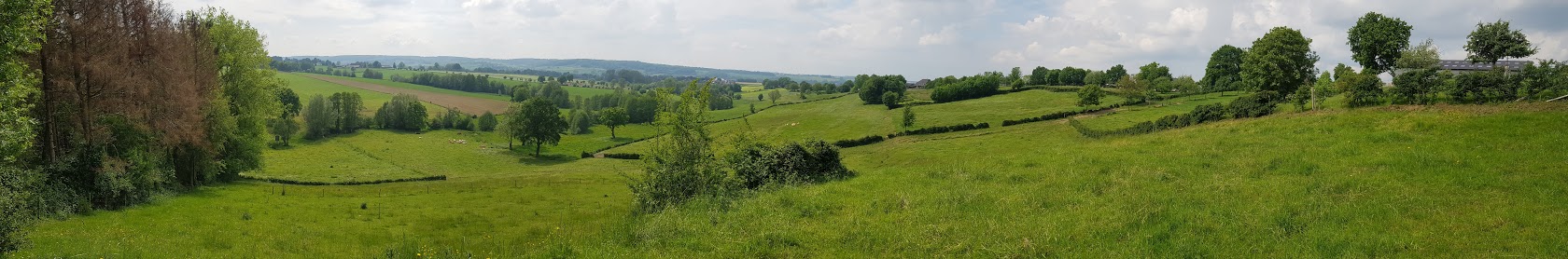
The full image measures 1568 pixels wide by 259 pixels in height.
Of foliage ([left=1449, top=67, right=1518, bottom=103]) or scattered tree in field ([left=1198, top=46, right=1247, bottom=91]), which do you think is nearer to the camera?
foliage ([left=1449, top=67, right=1518, bottom=103])

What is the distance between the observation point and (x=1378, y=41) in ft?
175

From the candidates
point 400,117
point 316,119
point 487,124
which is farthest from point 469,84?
point 316,119

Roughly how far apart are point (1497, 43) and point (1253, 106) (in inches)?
741

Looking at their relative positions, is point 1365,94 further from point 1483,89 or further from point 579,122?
point 579,122

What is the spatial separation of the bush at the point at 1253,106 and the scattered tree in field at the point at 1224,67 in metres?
44.8

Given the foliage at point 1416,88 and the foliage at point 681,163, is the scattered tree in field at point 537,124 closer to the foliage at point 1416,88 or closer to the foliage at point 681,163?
the foliage at point 681,163

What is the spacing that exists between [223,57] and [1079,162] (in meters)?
50.5

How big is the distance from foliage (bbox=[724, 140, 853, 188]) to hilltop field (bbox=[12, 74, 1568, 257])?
5.01 ft

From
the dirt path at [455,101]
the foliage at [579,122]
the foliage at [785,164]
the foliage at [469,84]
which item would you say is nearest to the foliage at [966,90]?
the foliage at [579,122]

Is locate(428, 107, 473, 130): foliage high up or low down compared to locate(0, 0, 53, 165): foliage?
down

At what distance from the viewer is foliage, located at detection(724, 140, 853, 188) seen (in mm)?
24406

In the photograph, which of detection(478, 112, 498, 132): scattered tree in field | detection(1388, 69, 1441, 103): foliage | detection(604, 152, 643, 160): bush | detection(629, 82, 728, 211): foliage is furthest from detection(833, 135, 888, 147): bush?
detection(478, 112, 498, 132): scattered tree in field

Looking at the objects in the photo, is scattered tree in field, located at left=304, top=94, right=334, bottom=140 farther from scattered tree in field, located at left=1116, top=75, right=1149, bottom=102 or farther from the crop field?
scattered tree in field, located at left=1116, top=75, right=1149, bottom=102

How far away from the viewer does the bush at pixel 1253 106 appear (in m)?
Answer: 36.2
